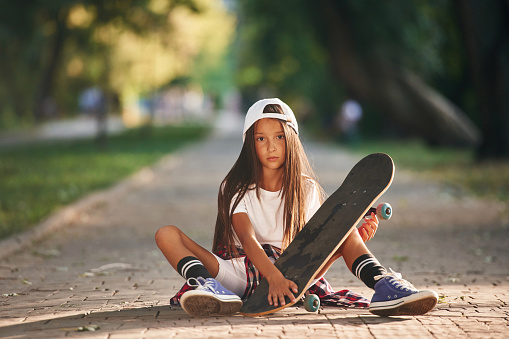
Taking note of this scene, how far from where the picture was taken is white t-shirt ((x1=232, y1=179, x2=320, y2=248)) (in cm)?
489

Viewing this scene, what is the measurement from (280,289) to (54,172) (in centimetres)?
1285

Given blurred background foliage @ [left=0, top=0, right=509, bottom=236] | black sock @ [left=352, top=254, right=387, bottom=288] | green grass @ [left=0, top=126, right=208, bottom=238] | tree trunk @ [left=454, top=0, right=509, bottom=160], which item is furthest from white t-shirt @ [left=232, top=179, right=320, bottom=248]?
tree trunk @ [left=454, top=0, right=509, bottom=160]

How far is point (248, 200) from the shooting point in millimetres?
4883

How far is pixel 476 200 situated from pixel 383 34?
12.0m

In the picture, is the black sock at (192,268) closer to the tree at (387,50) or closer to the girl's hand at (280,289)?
the girl's hand at (280,289)

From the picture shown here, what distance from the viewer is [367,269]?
469cm

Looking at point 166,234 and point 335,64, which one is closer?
point 166,234

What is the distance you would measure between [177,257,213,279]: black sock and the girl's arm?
0.89 feet

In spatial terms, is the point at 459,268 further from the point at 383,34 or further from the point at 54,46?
the point at 54,46

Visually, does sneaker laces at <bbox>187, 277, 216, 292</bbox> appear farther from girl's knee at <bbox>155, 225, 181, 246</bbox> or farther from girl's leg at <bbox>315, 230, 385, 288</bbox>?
girl's leg at <bbox>315, 230, 385, 288</bbox>

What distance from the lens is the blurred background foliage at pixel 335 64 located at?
723 inches

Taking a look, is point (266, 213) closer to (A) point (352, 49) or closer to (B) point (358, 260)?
(B) point (358, 260)

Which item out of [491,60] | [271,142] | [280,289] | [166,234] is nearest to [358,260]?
[280,289]

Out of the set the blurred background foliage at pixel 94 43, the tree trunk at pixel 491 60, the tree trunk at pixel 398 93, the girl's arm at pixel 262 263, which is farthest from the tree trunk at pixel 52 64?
the girl's arm at pixel 262 263
